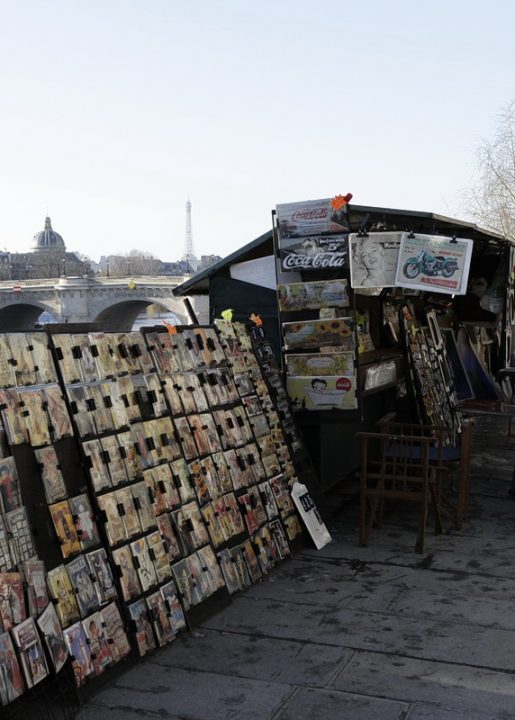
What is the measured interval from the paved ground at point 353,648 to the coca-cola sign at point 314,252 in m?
2.62

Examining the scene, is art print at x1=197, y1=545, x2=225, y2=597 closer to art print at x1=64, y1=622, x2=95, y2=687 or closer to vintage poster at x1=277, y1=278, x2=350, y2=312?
art print at x1=64, y1=622, x2=95, y2=687

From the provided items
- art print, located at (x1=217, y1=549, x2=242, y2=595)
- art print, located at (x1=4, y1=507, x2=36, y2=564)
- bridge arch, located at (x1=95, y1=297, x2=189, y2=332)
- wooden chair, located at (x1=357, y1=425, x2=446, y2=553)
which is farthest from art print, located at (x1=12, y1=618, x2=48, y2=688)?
bridge arch, located at (x1=95, y1=297, x2=189, y2=332)

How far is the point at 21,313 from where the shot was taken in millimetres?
71938

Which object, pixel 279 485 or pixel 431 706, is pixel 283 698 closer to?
pixel 431 706

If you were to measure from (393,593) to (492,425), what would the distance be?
9.31 metres

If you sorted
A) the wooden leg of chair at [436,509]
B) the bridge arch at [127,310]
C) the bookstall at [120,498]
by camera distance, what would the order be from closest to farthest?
the bookstall at [120,498] → the wooden leg of chair at [436,509] → the bridge arch at [127,310]

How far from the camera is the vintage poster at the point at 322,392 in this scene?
801cm

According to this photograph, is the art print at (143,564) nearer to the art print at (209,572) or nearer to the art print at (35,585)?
the art print at (209,572)

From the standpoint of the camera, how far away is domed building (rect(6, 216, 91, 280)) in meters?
→ 127

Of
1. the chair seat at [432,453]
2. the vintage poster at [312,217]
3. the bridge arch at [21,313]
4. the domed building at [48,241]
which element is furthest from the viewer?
the domed building at [48,241]

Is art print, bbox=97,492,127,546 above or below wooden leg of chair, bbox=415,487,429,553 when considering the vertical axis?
above

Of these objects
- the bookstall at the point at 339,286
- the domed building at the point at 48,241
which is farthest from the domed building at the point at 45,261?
the bookstall at the point at 339,286

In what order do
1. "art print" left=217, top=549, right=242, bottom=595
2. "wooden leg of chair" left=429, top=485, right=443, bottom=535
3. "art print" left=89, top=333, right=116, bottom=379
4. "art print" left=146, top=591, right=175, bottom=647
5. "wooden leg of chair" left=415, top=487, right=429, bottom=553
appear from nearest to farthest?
"art print" left=146, top=591, right=175, bottom=647, "art print" left=89, top=333, right=116, bottom=379, "art print" left=217, top=549, right=242, bottom=595, "wooden leg of chair" left=415, top=487, right=429, bottom=553, "wooden leg of chair" left=429, top=485, right=443, bottom=535

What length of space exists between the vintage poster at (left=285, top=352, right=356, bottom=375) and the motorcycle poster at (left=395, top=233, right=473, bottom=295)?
0.88 m
